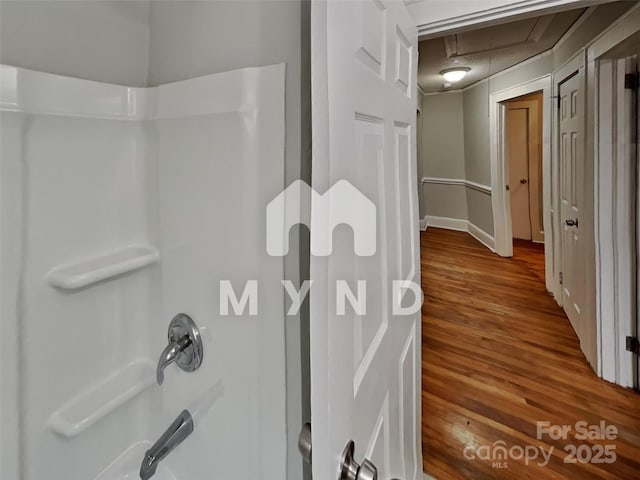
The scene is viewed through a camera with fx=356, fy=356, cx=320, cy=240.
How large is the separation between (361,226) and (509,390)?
79.6 inches

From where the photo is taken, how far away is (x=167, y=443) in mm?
832

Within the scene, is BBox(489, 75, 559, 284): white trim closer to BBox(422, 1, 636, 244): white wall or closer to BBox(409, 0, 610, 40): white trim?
BBox(422, 1, 636, 244): white wall

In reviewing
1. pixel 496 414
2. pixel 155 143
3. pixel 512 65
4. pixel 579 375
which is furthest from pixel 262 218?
pixel 512 65

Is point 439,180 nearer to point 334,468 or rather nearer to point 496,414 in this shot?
point 496,414

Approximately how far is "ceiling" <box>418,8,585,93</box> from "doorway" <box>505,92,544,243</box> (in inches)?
44.6

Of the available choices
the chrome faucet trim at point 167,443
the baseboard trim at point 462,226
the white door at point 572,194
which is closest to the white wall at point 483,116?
the baseboard trim at point 462,226

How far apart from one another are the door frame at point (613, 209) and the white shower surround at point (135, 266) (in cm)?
216

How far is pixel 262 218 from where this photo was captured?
748 mm

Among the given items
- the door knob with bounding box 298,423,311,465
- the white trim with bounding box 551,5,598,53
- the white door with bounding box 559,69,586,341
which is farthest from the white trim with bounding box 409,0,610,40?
the white door with bounding box 559,69,586,341

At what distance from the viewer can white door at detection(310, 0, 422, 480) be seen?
524 millimetres

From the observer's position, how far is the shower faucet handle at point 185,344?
2.82 ft

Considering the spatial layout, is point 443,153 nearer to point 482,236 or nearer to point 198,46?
point 482,236

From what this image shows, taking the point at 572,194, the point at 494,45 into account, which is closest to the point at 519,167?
the point at 494,45

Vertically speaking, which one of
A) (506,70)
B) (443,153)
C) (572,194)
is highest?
(506,70)
